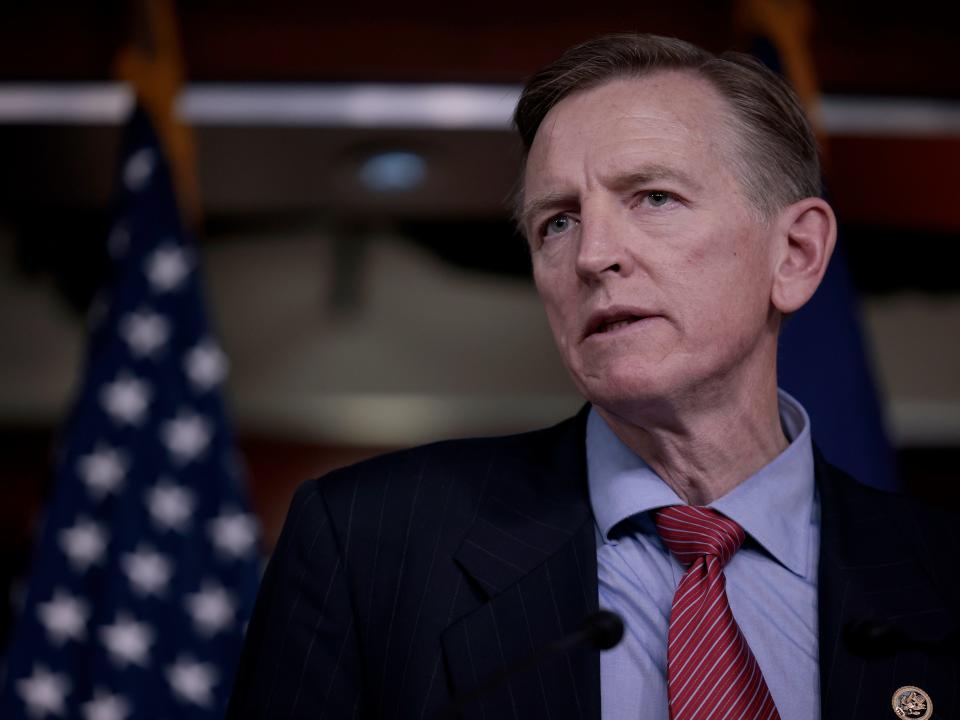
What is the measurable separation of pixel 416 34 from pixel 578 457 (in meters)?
2.27

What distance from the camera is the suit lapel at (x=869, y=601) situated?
4.01 ft

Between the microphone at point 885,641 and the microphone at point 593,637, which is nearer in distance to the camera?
the microphone at point 593,637

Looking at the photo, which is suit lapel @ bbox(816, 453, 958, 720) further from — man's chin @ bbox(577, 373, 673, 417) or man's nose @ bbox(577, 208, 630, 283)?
man's nose @ bbox(577, 208, 630, 283)

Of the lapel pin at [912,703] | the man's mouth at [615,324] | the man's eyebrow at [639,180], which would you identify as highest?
the man's eyebrow at [639,180]

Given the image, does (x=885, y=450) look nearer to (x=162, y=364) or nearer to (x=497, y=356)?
(x=162, y=364)

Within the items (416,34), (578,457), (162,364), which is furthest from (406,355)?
(578,457)

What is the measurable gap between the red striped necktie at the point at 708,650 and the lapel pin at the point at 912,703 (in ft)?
0.51

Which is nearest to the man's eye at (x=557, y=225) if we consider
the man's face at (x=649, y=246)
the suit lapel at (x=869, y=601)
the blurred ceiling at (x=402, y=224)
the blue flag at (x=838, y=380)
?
the man's face at (x=649, y=246)

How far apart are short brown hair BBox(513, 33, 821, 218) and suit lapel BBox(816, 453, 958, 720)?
40 cm

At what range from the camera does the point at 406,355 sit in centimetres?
422

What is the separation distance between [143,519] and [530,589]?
5.38ft

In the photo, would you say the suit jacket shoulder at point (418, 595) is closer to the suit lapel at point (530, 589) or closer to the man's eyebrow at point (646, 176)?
the suit lapel at point (530, 589)

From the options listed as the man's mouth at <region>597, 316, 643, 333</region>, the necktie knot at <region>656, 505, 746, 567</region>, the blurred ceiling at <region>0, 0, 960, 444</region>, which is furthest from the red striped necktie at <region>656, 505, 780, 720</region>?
the blurred ceiling at <region>0, 0, 960, 444</region>

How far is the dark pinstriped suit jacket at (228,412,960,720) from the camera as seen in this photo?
46.3 inches
